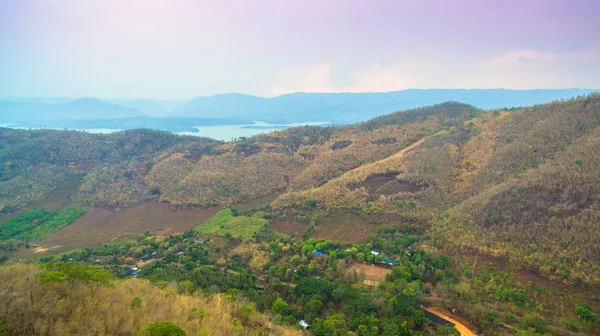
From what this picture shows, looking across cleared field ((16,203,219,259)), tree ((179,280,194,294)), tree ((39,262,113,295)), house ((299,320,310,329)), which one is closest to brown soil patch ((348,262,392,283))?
house ((299,320,310,329))

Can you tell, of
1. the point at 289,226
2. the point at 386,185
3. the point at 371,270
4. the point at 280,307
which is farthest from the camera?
the point at 386,185

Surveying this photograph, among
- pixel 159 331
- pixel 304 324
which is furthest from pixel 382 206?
pixel 159 331

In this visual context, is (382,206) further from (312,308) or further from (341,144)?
(341,144)

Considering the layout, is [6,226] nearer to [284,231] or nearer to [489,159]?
[284,231]

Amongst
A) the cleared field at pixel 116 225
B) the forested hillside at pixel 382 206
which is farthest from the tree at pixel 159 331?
the cleared field at pixel 116 225

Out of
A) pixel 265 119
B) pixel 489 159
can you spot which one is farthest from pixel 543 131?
pixel 265 119

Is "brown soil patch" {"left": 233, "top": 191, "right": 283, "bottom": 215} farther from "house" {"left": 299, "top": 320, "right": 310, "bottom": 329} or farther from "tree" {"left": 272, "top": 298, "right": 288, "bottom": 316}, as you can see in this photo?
"house" {"left": 299, "top": 320, "right": 310, "bottom": 329}
